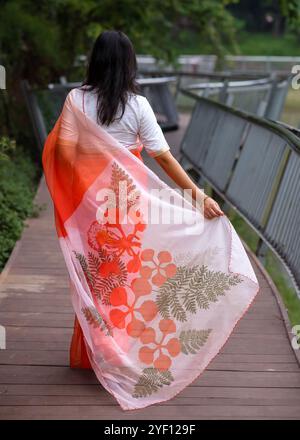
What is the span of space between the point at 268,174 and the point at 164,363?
3491 mm

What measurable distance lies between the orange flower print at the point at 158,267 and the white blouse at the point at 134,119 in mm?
520

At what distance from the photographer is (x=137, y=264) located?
450cm

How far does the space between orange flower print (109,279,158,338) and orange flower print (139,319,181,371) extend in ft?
0.17

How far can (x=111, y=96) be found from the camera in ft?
14.2

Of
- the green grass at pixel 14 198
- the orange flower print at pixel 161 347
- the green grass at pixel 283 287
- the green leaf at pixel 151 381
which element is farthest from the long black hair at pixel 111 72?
the green grass at pixel 283 287

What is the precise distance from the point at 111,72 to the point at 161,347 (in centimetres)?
142

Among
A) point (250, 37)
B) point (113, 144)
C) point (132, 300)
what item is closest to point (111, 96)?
point (113, 144)

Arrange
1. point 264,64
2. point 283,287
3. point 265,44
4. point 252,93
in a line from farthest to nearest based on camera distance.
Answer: point 265,44, point 264,64, point 252,93, point 283,287

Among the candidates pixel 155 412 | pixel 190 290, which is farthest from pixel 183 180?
pixel 155 412

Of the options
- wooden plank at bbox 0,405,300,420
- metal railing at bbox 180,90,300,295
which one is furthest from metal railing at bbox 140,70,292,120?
wooden plank at bbox 0,405,300,420

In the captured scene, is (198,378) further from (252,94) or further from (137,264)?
(252,94)
